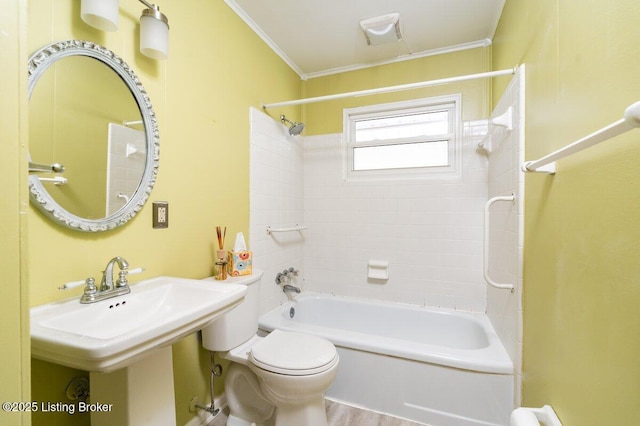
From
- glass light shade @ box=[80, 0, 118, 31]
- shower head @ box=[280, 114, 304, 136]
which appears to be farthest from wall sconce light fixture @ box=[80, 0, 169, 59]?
shower head @ box=[280, 114, 304, 136]

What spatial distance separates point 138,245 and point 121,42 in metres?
0.87

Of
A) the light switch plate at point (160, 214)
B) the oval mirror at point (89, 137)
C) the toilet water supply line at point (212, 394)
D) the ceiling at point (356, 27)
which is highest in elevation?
the ceiling at point (356, 27)

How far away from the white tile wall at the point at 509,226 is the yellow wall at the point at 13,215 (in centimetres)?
178

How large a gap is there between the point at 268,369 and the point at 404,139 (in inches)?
79.2

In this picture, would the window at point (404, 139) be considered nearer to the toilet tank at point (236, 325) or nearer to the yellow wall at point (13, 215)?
the toilet tank at point (236, 325)

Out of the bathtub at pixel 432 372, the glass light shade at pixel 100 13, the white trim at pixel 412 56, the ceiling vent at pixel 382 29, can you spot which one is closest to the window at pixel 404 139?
the white trim at pixel 412 56

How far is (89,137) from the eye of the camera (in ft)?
3.44

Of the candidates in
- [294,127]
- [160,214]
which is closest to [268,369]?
[160,214]

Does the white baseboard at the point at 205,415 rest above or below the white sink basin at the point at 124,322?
below

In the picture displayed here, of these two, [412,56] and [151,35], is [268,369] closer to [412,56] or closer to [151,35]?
[151,35]

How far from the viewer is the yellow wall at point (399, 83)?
2.16 metres

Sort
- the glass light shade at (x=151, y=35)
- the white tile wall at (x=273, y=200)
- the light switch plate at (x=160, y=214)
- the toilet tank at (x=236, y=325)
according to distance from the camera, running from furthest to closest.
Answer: the white tile wall at (x=273, y=200) < the toilet tank at (x=236, y=325) < the light switch plate at (x=160, y=214) < the glass light shade at (x=151, y=35)

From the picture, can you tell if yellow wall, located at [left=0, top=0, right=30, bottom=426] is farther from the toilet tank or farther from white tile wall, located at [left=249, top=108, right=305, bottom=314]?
white tile wall, located at [left=249, top=108, right=305, bottom=314]

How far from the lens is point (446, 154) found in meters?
2.29
